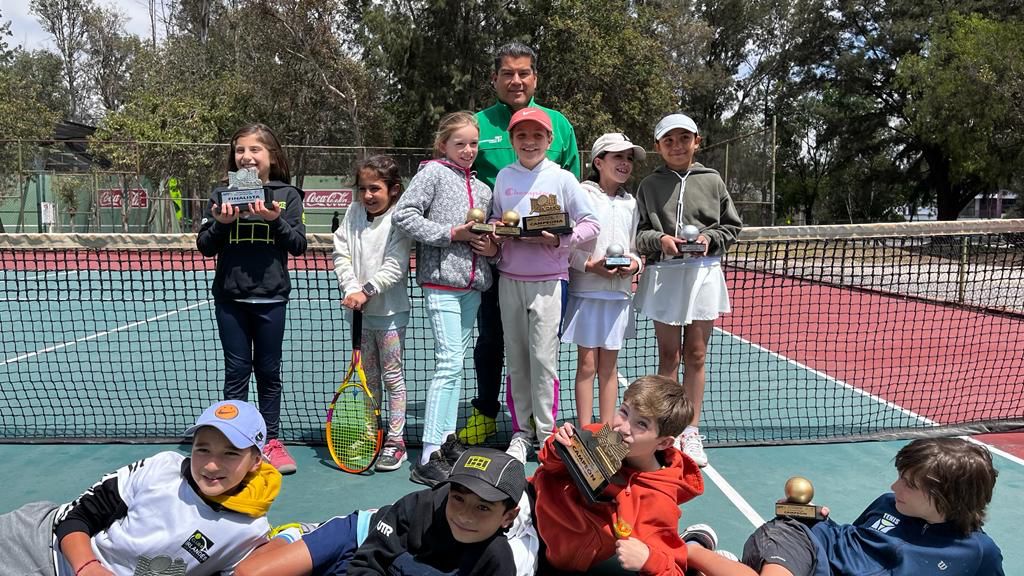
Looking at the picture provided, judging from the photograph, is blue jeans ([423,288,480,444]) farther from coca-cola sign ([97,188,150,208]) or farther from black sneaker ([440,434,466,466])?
coca-cola sign ([97,188,150,208])

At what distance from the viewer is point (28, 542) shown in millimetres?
2367

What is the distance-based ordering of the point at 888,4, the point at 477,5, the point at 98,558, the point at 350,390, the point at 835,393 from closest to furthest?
the point at 98,558, the point at 350,390, the point at 835,393, the point at 477,5, the point at 888,4

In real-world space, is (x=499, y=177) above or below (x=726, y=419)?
above

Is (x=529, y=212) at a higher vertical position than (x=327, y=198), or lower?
higher

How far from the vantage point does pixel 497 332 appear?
4.01 metres

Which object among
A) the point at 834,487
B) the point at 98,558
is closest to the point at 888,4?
the point at 834,487

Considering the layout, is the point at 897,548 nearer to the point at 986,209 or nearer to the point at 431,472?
the point at 431,472

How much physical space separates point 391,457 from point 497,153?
1645mm

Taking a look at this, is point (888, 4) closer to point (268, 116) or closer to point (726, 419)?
point (268, 116)

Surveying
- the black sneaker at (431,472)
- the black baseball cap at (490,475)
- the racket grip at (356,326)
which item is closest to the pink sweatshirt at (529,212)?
the racket grip at (356,326)

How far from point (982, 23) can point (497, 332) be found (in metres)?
21.1

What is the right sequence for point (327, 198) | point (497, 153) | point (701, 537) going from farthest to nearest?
point (327, 198) → point (497, 153) → point (701, 537)

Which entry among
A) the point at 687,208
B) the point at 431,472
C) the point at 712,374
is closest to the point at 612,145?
the point at 687,208

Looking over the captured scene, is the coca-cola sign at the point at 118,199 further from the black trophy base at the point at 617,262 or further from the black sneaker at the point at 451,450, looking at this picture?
the black trophy base at the point at 617,262
